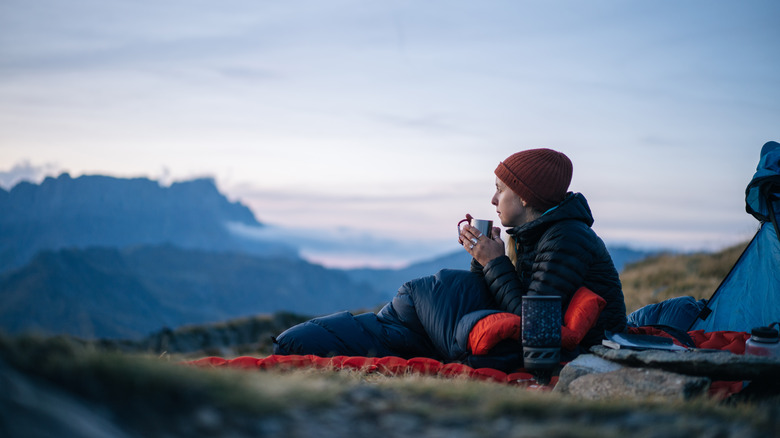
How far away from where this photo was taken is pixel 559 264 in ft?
15.2

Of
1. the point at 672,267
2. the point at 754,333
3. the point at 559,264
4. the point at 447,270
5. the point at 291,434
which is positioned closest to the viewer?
the point at 291,434

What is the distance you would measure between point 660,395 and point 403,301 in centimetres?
234

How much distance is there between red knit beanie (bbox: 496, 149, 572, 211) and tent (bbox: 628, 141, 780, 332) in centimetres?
196

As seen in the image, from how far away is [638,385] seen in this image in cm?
372

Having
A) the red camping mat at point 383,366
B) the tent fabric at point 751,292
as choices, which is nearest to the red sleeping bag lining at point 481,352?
the red camping mat at point 383,366

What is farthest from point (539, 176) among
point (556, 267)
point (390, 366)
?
point (390, 366)

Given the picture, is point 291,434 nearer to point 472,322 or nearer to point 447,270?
point 472,322

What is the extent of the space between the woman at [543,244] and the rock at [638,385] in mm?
853

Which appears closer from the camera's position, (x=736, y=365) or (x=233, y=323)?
(x=736, y=365)

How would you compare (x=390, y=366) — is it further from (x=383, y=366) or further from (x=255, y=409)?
(x=255, y=409)

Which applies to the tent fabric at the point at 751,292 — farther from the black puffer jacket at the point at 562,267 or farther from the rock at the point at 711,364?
the rock at the point at 711,364

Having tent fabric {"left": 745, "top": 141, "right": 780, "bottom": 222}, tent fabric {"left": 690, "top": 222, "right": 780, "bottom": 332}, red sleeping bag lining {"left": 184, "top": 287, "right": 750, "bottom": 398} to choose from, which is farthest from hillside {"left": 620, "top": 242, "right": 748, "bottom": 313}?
red sleeping bag lining {"left": 184, "top": 287, "right": 750, "bottom": 398}

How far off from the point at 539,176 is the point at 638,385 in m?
1.96

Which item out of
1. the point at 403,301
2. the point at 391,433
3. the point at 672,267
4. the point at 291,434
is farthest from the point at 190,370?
the point at 672,267
